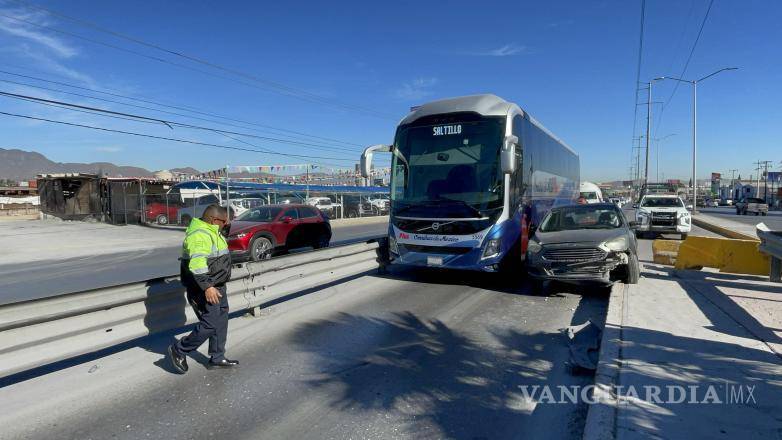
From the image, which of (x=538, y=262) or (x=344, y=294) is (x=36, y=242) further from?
(x=538, y=262)

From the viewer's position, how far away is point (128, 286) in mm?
4707

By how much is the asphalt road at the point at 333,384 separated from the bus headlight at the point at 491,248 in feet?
5.09

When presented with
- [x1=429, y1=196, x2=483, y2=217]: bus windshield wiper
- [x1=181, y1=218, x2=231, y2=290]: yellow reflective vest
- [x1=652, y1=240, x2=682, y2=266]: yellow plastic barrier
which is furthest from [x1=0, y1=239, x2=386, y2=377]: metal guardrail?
[x1=652, y1=240, x2=682, y2=266]: yellow plastic barrier

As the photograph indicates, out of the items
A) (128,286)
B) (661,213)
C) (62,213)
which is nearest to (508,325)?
(128,286)

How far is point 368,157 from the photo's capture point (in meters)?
9.64

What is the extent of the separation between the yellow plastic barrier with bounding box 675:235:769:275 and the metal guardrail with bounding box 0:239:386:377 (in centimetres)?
821

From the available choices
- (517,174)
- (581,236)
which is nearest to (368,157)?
(517,174)

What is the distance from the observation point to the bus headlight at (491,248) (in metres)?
8.16

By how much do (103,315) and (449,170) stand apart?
237 inches

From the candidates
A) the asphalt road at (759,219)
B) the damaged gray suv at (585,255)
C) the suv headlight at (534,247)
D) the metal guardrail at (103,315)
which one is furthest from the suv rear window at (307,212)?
the asphalt road at (759,219)

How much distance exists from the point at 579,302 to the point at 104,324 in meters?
6.46

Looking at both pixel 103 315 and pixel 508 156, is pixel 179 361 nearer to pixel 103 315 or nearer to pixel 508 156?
pixel 103 315

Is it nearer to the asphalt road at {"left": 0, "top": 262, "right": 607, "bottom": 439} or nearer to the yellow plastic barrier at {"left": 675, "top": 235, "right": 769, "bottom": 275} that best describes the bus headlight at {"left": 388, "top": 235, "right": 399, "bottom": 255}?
the asphalt road at {"left": 0, "top": 262, "right": 607, "bottom": 439}

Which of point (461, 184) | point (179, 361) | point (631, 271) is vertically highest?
point (461, 184)
